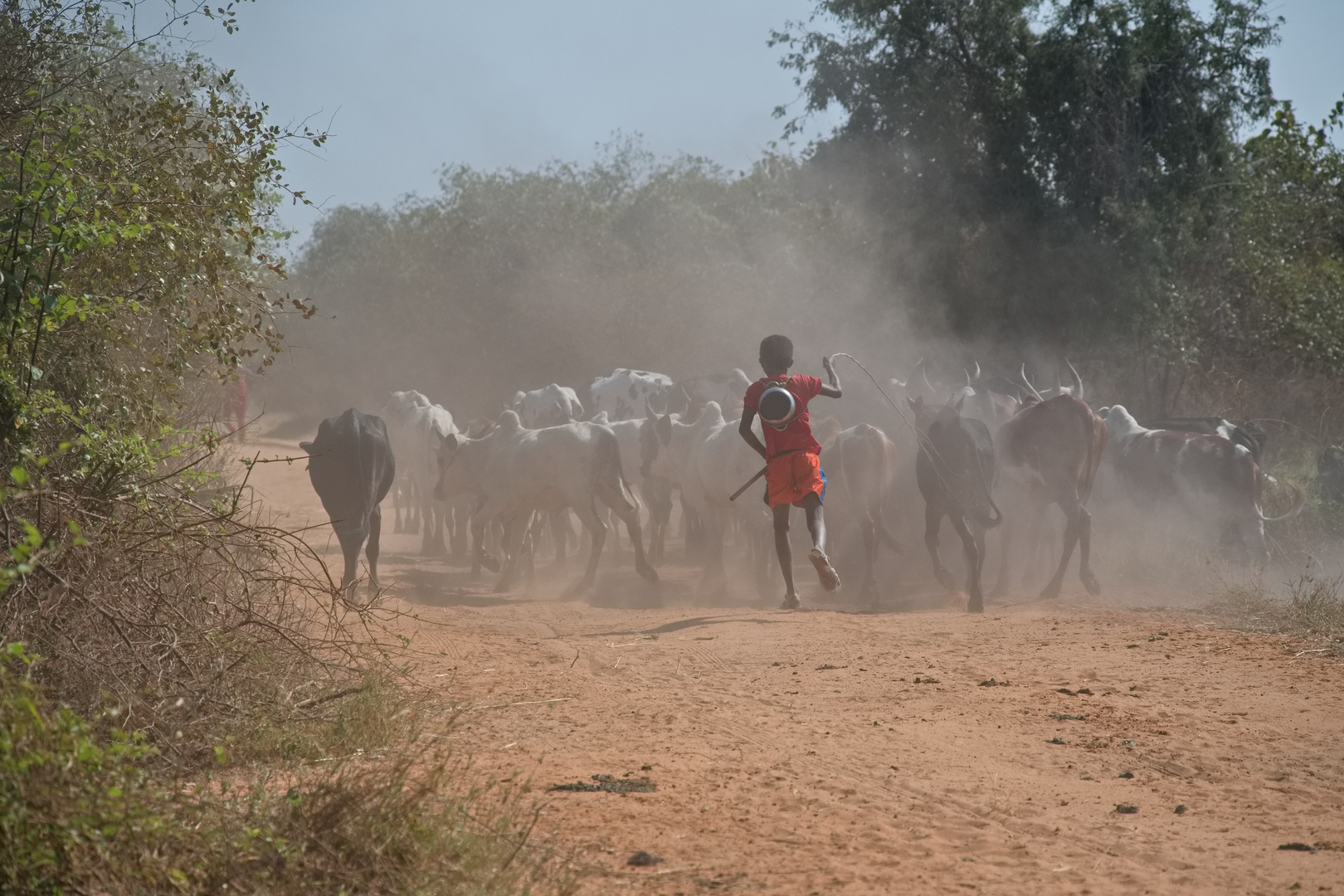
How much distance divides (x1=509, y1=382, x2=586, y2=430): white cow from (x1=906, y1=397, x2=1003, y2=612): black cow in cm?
938

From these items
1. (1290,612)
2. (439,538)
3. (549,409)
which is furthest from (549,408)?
(1290,612)

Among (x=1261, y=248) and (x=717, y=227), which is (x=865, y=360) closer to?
(x=1261, y=248)

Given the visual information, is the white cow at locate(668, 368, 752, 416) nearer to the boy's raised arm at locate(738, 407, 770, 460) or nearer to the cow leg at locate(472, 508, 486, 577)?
the cow leg at locate(472, 508, 486, 577)

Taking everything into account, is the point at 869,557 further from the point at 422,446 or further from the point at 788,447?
the point at 422,446

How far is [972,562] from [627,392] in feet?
39.3

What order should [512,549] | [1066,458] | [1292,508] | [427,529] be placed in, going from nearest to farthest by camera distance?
[1066,458] → [1292,508] → [512,549] → [427,529]

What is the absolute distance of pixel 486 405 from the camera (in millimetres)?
34719

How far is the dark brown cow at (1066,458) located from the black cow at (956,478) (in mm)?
711

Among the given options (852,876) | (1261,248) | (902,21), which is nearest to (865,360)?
(902,21)

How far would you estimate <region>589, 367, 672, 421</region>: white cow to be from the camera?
21703 millimetres

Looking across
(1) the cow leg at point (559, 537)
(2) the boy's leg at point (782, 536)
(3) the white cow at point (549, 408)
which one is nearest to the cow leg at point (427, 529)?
(3) the white cow at point (549, 408)

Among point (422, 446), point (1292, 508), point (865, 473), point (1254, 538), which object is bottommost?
point (1254, 538)

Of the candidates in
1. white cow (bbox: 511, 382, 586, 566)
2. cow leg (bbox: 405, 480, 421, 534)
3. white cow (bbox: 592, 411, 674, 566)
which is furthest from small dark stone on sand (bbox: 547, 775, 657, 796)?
cow leg (bbox: 405, 480, 421, 534)

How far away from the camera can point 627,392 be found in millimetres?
22125
